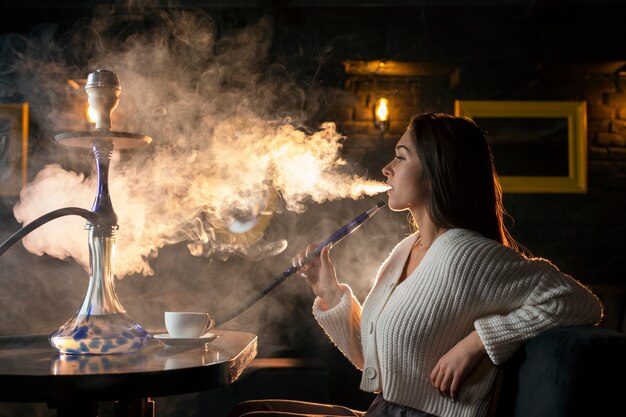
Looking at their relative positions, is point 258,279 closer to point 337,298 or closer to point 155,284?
point 155,284

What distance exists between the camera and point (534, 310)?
1.39m

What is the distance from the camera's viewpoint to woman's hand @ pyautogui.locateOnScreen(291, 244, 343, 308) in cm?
197

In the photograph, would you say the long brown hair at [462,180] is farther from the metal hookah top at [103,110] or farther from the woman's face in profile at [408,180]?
the metal hookah top at [103,110]

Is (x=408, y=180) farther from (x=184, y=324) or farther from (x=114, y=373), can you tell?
(x=114, y=373)

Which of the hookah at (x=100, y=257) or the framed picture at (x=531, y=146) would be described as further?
the framed picture at (x=531, y=146)

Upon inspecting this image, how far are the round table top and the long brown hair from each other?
59cm

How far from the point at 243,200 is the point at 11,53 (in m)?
1.91

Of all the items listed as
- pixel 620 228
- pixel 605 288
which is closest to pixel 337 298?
pixel 605 288

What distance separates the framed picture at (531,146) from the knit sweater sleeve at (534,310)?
3618 millimetres

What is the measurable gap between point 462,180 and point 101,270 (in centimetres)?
86

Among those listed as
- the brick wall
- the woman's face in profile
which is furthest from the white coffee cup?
the brick wall

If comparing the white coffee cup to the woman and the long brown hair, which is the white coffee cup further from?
the long brown hair

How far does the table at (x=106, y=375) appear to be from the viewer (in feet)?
3.92

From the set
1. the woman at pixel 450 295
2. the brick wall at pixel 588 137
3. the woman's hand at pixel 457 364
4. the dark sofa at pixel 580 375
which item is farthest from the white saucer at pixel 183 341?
the brick wall at pixel 588 137
